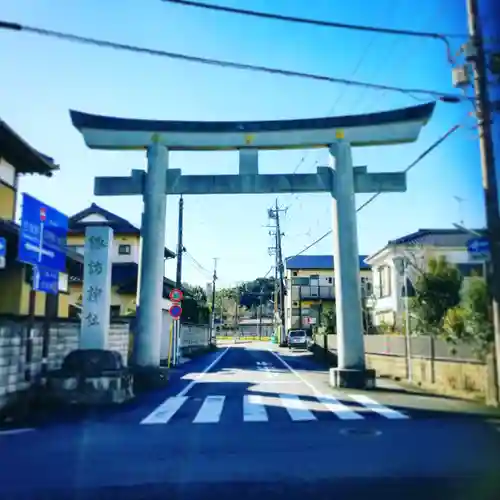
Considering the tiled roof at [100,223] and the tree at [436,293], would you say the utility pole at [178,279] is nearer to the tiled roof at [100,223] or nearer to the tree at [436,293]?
the tiled roof at [100,223]

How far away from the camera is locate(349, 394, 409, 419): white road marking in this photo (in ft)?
31.7

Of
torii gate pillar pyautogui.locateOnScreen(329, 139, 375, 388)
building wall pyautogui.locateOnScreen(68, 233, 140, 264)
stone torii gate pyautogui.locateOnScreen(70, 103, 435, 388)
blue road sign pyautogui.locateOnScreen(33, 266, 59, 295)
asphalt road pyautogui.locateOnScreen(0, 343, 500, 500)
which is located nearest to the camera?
asphalt road pyautogui.locateOnScreen(0, 343, 500, 500)

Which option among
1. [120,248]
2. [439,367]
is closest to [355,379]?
[439,367]

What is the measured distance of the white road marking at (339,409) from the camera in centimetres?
945

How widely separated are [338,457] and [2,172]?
12.2 meters

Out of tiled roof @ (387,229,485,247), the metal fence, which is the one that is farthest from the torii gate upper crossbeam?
the metal fence

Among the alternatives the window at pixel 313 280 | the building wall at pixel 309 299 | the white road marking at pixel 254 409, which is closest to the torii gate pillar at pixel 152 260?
the white road marking at pixel 254 409

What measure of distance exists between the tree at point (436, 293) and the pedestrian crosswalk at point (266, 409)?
5885mm

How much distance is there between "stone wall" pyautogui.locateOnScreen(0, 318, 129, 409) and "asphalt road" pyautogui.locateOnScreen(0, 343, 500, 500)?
4.63 feet

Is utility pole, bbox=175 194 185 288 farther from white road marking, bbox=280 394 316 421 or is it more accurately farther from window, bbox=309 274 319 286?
window, bbox=309 274 319 286

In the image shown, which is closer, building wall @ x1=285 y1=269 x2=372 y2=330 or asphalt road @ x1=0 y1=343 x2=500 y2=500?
asphalt road @ x1=0 y1=343 x2=500 y2=500

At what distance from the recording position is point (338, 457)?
6246 mm

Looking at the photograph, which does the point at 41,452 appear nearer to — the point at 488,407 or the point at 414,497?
the point at 414,497

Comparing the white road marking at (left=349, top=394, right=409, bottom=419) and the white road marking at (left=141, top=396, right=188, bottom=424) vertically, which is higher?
the white road marking at (left=349, top=394, right=409, bottom=419)
